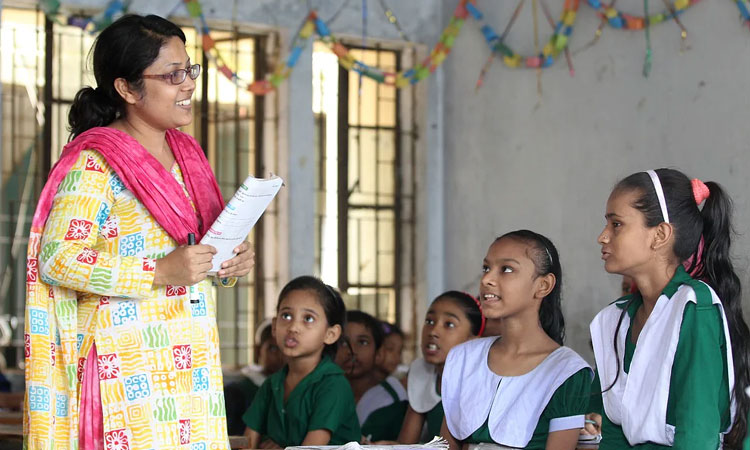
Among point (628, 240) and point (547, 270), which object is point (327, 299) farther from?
point (628, 240)

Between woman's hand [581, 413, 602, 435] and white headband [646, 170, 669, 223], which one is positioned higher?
white headband [646, 170, 669, 223]

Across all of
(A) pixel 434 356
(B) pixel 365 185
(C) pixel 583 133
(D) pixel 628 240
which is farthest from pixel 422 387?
(B) pixel 365 185

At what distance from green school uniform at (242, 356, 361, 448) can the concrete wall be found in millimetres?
1578

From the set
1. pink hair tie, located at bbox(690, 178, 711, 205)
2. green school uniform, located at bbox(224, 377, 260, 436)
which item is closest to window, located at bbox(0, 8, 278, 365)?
green school uniform, located at bbox(224, 377, 260, 436)

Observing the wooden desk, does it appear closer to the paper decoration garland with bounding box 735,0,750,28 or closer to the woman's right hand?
the woman's right hand

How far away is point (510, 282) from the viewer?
311cm

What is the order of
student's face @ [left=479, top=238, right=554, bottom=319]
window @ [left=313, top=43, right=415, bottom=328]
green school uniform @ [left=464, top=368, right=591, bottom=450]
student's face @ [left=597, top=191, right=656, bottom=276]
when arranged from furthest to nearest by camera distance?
window @ [left=313, top=43, right=415, bottom=328]
student's face @ [left=479, top=238, right=554, bottom=319]
green school uniform @ [left=464, top=368, right=591, bottom=450]
student's face @ [left=597, top=191, right=656, bottom=276]

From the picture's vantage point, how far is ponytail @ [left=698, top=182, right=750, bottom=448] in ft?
7.77

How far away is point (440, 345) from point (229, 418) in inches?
44.6

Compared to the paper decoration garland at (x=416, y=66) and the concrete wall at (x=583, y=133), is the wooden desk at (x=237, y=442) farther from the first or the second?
the paper decoration garland at (x=416, y=66)

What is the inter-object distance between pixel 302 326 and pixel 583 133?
1.90 meters

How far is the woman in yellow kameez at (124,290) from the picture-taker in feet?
7.17

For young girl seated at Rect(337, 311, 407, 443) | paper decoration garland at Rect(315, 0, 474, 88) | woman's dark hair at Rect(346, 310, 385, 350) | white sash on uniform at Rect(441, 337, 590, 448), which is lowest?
young girl seated at Rect(337, 311, 407, 443)

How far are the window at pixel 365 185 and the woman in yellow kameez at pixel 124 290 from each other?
11.4ft
